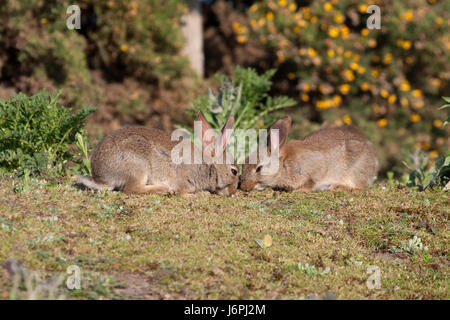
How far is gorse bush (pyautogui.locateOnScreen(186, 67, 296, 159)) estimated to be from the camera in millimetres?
8859

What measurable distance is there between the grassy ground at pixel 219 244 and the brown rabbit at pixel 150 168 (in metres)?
0.28

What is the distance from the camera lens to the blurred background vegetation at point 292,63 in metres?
11.9

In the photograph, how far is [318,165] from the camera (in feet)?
26.2

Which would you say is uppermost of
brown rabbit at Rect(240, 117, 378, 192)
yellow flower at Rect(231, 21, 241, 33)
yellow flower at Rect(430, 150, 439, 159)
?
yellow flower at Rect(231, 21, 241, 33)

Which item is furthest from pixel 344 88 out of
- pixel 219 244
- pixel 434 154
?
pixel 219 244

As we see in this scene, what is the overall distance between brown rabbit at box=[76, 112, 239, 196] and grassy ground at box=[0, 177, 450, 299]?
11.1 inches

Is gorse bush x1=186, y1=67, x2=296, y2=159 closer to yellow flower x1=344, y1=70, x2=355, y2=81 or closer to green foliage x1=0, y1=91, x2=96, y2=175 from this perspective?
green foliage x1=0, y1=91, x2=96, y2=175

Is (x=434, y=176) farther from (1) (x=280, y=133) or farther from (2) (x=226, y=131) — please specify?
(2) (x=226, y=131)

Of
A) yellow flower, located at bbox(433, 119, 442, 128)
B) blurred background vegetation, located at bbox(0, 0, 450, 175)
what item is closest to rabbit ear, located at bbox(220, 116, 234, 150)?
blurred background vegetation, located at bbox(0, 0, 450, 175)

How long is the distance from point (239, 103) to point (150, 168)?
2500 mm

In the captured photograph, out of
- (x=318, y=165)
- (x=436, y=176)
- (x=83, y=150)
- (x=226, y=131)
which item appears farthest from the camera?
(x=318, y=165)

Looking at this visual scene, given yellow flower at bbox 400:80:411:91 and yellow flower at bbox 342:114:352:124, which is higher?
yellow flower at bbox 400:80:411:91
